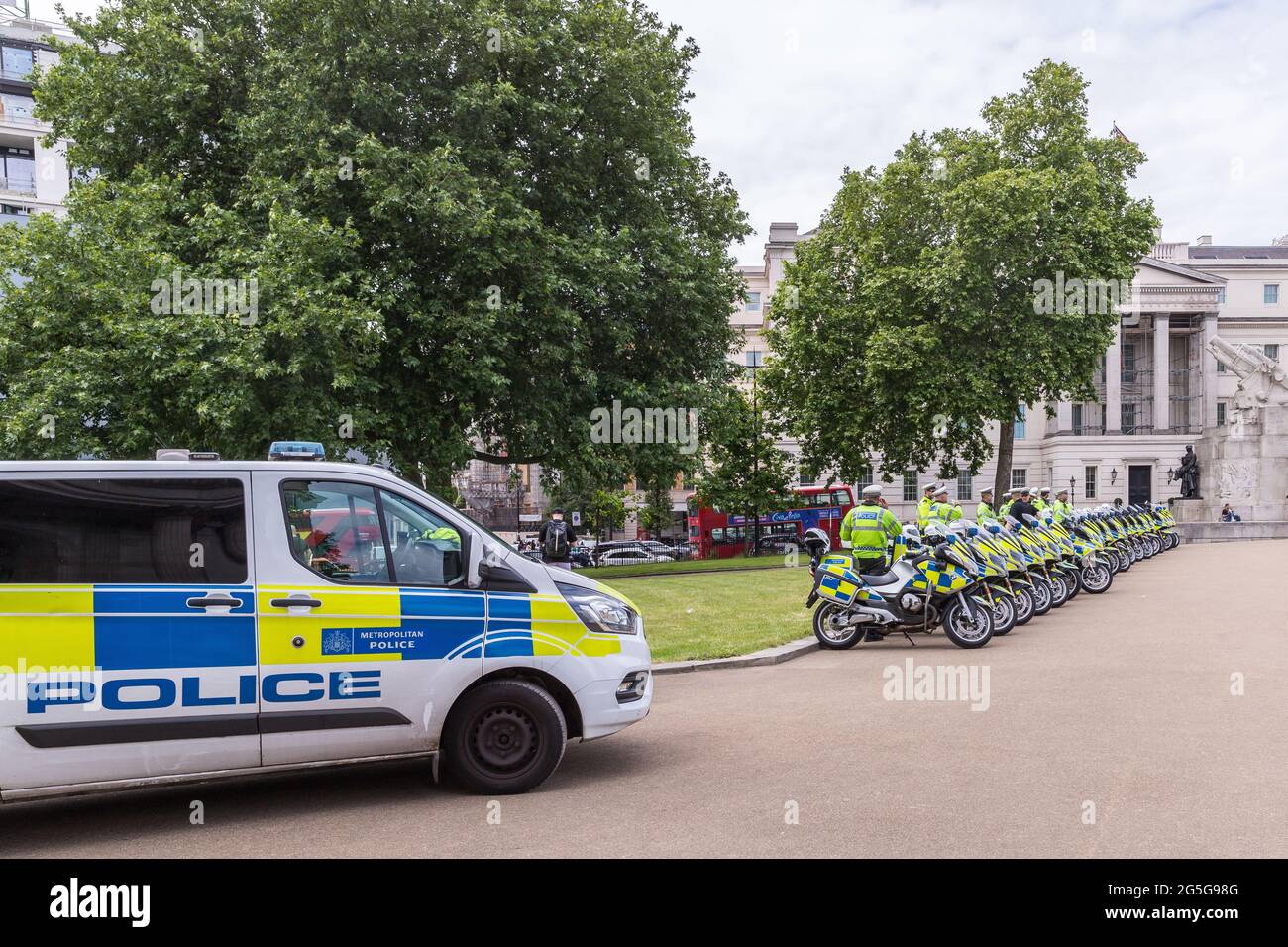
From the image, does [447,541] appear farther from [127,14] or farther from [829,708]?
[127,14]

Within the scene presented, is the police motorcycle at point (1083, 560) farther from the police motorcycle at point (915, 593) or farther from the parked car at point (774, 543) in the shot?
the parked car at point (774, 543)

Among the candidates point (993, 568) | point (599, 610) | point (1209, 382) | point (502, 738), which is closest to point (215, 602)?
point (502, 738)

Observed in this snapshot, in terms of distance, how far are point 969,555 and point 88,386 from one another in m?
15.5

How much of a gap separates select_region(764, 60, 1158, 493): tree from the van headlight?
33.3 meters

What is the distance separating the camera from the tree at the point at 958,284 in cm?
3834

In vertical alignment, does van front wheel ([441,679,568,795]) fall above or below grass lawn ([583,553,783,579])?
above

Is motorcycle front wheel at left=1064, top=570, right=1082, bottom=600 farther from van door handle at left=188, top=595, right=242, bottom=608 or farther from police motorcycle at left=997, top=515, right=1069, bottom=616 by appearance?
van door handle at left=188, top=595, right=242, bottom=608

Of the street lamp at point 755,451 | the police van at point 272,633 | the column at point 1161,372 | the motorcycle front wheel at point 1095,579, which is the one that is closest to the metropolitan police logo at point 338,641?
the police van at point 272,633

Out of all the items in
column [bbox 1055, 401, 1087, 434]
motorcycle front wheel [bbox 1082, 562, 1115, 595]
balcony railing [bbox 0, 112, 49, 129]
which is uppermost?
balcony railing [bbox 0, 112, 49, 129]

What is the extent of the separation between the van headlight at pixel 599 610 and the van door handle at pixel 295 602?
1.45 m

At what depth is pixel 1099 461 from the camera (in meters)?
65.9

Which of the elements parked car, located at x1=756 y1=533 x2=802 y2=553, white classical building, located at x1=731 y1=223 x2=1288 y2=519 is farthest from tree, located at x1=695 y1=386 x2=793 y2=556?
white classical building, located at x1=731 y1=223 x2=1288 y2=519

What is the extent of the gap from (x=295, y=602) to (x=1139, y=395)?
249 feet

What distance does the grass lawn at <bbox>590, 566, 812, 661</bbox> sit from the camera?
12.9 metres
